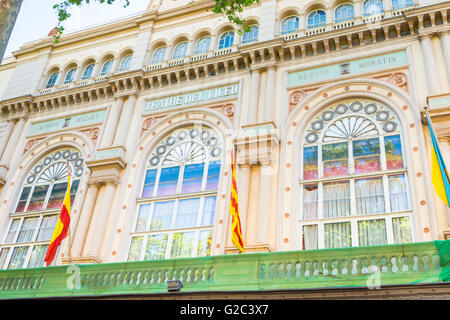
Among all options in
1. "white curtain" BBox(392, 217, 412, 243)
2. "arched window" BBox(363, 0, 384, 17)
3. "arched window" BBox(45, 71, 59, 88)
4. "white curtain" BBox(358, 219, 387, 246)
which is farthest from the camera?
"arched window" BBox(45, 71, 59, 88)

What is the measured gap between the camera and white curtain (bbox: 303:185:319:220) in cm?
1447

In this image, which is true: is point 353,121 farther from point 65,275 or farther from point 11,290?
point 11,290

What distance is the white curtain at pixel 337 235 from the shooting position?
13.6m

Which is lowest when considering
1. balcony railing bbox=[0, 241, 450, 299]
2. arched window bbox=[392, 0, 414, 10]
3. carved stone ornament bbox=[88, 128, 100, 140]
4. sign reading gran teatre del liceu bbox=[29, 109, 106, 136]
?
balcony railing bbox=[0, 241, 450, 299]

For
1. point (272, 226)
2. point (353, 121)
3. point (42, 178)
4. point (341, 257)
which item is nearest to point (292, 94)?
point (353, 121)

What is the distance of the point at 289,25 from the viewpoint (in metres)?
20.1

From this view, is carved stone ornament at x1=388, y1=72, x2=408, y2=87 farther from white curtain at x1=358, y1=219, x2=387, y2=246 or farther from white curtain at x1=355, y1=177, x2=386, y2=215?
white curtain at x1=358, y1=219, x2=387, y2=246

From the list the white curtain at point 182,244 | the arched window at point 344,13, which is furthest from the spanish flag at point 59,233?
the arched window at point 344,13

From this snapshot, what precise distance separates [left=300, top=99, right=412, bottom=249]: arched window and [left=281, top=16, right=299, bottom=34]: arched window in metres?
4.85

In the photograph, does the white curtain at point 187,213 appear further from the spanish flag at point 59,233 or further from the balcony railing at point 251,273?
the spanish flag at point 59,233

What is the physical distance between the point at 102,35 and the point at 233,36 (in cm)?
722

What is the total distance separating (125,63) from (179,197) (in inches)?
357

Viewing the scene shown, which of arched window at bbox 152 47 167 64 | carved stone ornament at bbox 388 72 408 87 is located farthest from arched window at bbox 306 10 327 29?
arched window at bbox 152 47 167 64

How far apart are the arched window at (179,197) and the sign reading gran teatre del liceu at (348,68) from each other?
385 centimetres
